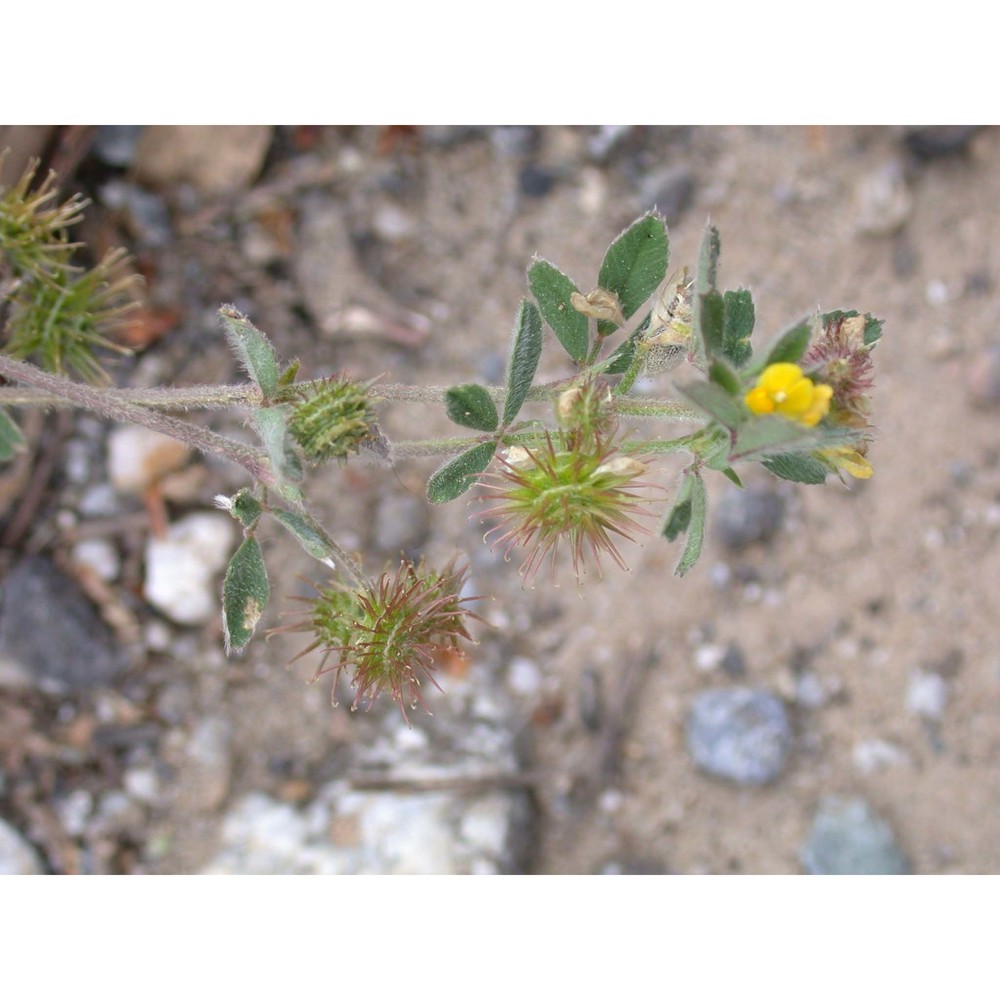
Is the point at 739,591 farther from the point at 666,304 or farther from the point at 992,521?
the point at 666,304

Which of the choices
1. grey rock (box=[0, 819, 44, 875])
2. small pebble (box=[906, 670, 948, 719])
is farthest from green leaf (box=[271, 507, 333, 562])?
small pebble (box=[906, 670, 948, 719])

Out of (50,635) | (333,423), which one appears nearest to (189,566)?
(50,635)

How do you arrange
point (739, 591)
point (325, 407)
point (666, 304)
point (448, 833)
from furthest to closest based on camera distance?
point (739, 591) < point (448, 833) < point (666, 304) < point (325, 407)

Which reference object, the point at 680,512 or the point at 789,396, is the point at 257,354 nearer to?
the point at 680,512

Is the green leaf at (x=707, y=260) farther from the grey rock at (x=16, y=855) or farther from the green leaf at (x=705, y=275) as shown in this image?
the grey rock at (x=16, y=855)

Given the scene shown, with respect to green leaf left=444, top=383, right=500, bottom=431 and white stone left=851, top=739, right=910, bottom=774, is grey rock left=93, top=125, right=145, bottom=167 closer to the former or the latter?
green leaf left=444, top=383, right=500, bottom=431

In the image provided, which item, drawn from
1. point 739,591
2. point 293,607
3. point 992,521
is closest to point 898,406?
point 992,521

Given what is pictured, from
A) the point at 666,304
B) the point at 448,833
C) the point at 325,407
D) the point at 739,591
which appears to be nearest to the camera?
the point at 325,407
